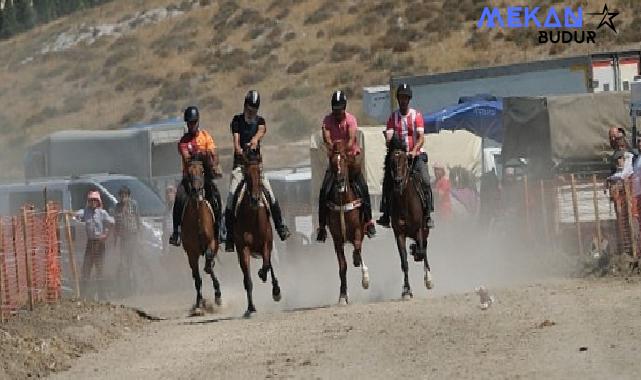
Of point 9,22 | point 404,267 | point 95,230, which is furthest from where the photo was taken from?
point 9,22

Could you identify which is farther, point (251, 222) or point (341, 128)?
point (341, 128)

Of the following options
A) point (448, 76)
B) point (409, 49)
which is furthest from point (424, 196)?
point (409, 49)

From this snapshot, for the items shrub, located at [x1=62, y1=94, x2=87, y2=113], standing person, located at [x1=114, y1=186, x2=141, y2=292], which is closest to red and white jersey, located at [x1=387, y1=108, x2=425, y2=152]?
standing person, located at [x1=114, y1=186, x2=141, y2=292]

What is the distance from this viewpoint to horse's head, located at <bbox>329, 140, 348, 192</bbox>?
63.1ft

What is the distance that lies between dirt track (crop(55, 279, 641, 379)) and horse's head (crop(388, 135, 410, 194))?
199cm

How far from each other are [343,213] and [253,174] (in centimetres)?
150

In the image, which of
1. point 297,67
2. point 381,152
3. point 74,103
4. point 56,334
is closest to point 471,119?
point 381,152

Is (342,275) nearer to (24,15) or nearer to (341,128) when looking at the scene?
(341,128)

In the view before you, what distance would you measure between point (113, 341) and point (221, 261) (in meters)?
10.8

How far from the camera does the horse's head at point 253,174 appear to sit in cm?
1878

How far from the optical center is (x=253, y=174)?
1880 cm

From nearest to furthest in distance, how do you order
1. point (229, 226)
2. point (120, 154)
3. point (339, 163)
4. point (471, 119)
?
point (339, 163) → point (229, 226) → point (471, 119) → point (120, 154)

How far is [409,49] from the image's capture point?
239ft

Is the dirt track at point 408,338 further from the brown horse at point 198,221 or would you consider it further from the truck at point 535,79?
the truck at point 535,79
